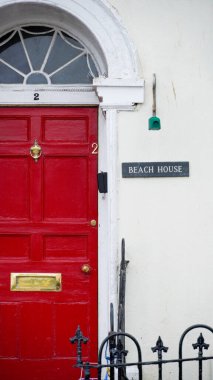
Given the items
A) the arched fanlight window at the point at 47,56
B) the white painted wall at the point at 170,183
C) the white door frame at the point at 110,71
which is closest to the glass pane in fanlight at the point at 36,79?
the arched fanlight window at the point at 47,56

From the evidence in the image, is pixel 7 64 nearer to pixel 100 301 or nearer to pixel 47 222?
pixel 47 222

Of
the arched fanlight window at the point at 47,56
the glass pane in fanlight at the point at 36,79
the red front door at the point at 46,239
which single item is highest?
the arched fanlight window at the point at 47,56

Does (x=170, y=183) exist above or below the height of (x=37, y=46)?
below

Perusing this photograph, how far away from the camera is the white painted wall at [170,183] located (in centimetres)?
458

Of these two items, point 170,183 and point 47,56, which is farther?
point 47,56

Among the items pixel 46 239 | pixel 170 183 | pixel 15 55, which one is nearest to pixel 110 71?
pixel 15 55

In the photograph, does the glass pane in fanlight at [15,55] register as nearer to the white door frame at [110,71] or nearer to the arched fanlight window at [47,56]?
the arched fanlight window at [47,56]

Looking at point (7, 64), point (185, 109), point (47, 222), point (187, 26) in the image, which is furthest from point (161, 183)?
point (7, 64)

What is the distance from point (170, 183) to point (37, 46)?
5.86 feet

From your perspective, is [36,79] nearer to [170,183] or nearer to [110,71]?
[110,71]

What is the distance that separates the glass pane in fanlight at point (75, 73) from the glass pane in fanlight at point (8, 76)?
326 mm

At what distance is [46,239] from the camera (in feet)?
15.9

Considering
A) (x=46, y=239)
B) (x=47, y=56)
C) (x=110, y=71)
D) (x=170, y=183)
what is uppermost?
(x=47, y=56)

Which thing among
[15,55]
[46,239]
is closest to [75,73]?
[15,55]
